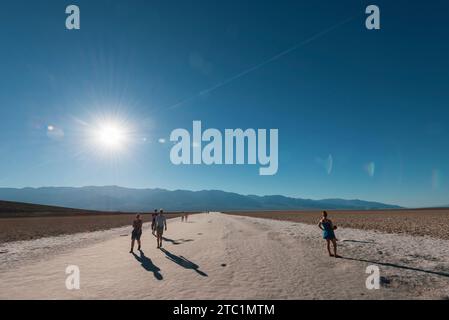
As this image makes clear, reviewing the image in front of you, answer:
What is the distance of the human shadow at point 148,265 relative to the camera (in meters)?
10.1

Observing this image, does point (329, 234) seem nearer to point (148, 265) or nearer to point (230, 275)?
point (230, 275)

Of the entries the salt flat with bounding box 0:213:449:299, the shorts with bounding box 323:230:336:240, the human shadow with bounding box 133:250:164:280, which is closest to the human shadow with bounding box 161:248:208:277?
the salt flat with bounding box 0:213:449:299

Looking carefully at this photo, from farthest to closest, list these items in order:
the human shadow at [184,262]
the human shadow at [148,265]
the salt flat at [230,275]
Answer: the human shadow at [184,262], the human shadow at [148,265], the salt flat at [230,275]

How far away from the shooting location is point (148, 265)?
11945mm

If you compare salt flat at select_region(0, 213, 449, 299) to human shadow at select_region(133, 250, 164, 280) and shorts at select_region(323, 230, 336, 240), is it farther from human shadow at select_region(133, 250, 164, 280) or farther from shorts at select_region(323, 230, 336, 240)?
shorts at select_region(323, 230, 336, 240)

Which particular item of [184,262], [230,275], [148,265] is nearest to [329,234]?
[230,275]

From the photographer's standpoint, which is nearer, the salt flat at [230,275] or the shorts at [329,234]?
the salt flat at [230,275]

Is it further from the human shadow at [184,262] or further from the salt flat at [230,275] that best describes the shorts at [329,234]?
the human shadow at [184,262]

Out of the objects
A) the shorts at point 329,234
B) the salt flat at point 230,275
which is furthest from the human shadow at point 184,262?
the shorts at point 329,234

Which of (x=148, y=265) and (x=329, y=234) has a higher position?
(x=329, y=234)

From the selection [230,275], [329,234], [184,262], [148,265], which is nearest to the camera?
[230,275]

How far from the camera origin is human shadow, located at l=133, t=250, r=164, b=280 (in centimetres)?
1012

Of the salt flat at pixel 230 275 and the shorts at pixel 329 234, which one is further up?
the shorts at pixel 329 234
